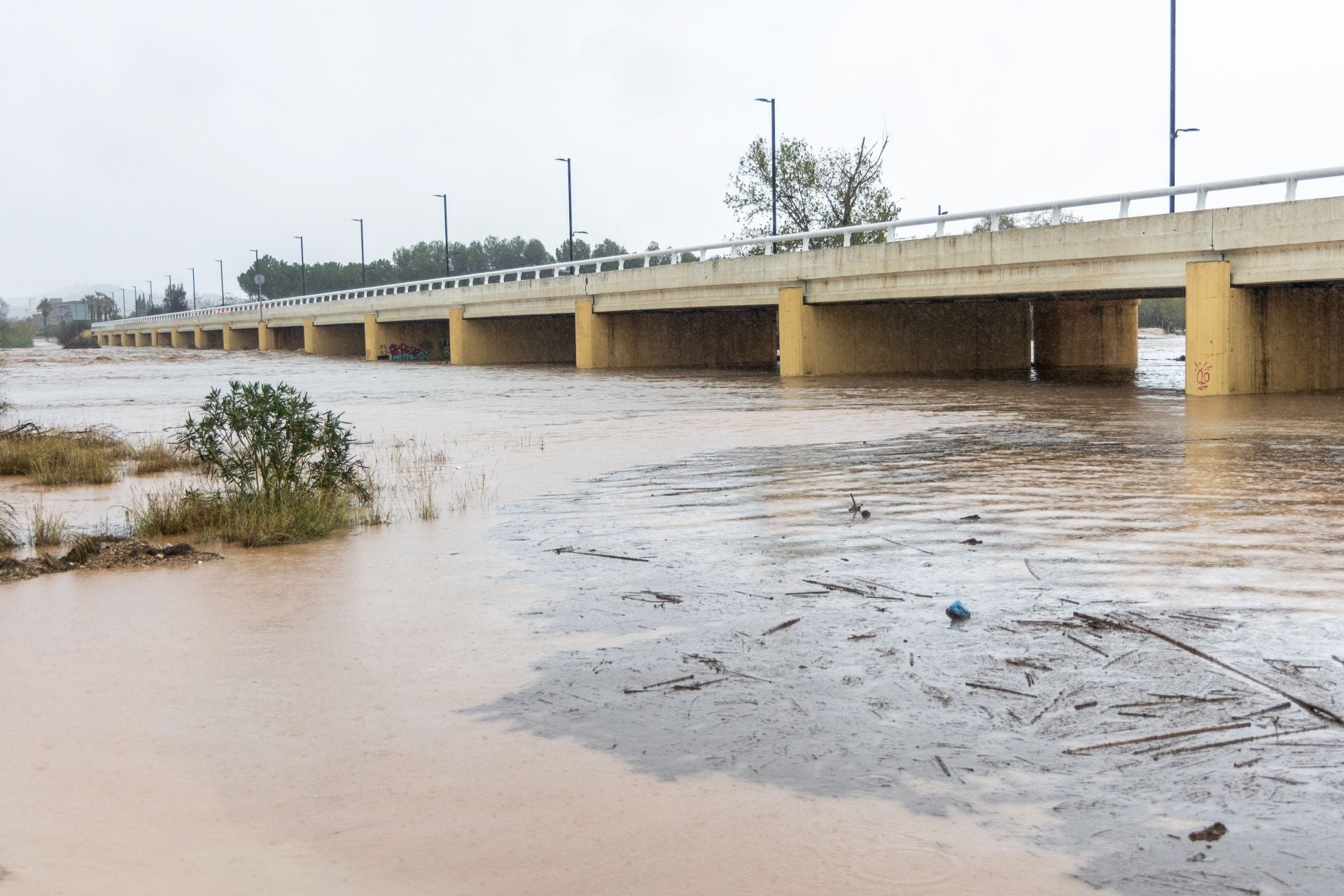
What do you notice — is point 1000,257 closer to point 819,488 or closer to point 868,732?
point 819,488

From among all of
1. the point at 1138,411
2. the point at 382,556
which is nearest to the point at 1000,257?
the point at 1138,411

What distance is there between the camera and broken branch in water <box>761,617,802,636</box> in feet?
21.9

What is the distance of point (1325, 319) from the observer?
24719mm

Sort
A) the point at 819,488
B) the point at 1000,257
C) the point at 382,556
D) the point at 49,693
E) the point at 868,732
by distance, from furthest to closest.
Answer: the point at 1000,257 → the point at 819,488 → the point at 382,556 → the point at 49,693 → the point at 868,732

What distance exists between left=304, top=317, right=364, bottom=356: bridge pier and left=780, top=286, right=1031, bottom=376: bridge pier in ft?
147

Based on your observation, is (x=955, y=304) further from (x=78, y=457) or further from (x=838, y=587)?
(x=838, y=587)

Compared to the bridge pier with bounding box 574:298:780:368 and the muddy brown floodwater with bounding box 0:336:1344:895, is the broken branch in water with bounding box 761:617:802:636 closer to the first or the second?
the muddy brown floodwater with bounding box 0:336:1344:895

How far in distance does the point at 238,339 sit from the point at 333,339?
18895 millimetres

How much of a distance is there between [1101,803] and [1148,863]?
1.44ft

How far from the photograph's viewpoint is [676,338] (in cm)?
4812

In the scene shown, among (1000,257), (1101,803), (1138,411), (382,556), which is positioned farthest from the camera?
(1000,257)

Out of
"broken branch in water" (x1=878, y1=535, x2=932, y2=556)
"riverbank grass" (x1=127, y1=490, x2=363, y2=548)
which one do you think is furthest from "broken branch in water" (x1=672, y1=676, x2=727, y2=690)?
"riverbank grass" (x1=127, y1=490, x2=363, y2=548)

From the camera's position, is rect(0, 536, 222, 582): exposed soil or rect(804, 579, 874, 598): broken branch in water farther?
rect(0, 536, 222, 582): exposed soil

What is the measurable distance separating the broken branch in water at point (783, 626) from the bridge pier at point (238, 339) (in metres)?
85.9
